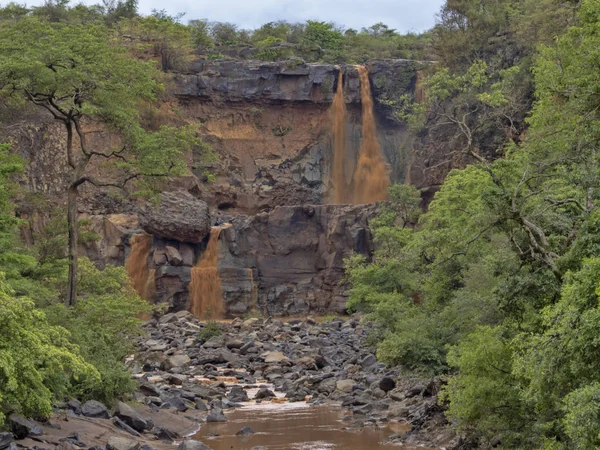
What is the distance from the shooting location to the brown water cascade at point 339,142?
2559 inches

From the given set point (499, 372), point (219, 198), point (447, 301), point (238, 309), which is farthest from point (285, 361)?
point (219, 198)

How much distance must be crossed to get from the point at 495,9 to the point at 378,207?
14966 millimetres

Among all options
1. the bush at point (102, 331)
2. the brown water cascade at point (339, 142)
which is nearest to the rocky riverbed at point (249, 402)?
the bush at point (102, 331)

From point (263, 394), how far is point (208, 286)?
96.3ft

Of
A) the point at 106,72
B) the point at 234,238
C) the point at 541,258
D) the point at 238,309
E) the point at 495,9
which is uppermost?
the point at 495,9

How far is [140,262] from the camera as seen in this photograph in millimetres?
51812

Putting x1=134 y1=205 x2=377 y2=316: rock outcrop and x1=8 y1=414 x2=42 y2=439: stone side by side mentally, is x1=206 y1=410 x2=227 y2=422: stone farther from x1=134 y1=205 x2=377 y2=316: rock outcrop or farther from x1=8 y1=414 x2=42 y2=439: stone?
x1=134 y1=205 x2=377 y2=316: rock outcrop

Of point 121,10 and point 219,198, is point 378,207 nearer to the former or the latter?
point 219,198

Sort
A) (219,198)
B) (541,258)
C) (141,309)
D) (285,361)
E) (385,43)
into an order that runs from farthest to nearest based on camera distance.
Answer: (385,43), (219,198), (285,361), (141,309), (541,258)

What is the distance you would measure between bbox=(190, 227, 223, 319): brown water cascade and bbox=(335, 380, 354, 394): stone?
27.7m

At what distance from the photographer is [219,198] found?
61031 millimetres

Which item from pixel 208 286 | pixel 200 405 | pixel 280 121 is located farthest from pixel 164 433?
pixel 280 121

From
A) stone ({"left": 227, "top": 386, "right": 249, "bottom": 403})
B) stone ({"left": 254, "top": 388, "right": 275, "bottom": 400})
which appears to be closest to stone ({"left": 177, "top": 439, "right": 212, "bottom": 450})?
stone ({"left": 227, "top": 386, "right": 249, "bottom": 403})

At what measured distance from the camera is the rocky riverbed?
53.1 feet
